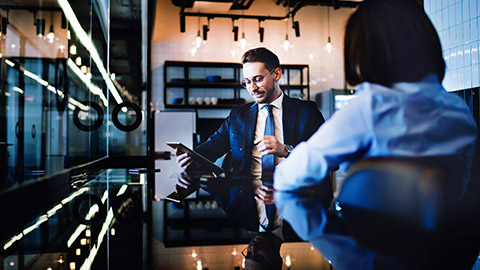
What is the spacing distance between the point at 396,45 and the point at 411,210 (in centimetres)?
31

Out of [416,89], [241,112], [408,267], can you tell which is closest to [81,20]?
[241,112]

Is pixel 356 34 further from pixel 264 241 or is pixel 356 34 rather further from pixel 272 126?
pixel 272 126

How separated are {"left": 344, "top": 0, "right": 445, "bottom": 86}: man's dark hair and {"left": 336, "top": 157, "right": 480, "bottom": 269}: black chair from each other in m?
0.18

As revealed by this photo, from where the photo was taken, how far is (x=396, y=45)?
0.72m

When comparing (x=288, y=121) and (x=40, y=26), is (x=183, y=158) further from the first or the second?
(x=40, y=26)

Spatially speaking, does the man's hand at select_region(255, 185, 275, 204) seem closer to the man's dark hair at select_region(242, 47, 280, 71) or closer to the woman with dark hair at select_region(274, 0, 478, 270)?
the woman with dark hair at select_region(274, 0, 478, 270)

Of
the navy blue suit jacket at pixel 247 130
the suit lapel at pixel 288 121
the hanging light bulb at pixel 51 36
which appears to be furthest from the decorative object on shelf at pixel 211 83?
the suit lapel at pixel 288 121

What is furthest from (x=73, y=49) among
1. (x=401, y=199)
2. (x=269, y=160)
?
(x=401, y=199)

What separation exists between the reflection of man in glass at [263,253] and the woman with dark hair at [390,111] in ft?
0.25

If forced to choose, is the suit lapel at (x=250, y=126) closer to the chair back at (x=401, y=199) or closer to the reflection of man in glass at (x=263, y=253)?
the chair back at (x=401, y=199)

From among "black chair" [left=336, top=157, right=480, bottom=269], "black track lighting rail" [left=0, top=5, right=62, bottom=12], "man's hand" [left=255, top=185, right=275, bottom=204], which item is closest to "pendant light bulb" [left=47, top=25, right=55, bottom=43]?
"black track lighting rail" [left=0, top=5, right=62, bottom=12]

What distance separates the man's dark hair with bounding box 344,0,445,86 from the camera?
0.72m

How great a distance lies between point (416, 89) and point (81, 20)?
3.34 metres

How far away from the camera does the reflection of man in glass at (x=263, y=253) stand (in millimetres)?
407
